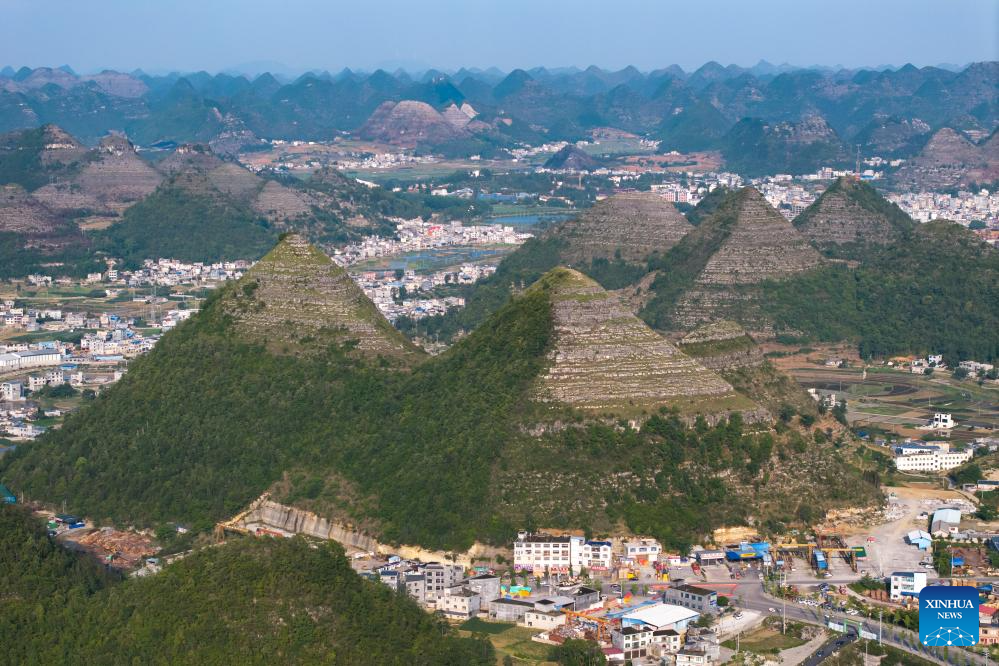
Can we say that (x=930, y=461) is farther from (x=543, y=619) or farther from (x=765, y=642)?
(x=543, y=619)

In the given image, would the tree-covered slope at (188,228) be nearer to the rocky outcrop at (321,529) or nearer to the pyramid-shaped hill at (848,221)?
the pyramid-shaped hill at (848,221)

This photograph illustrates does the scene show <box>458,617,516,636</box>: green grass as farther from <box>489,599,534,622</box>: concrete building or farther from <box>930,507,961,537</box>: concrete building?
<box>930,507,961,537</box>: concrete building

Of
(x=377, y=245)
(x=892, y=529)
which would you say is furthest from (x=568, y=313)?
(x=377, y=245)

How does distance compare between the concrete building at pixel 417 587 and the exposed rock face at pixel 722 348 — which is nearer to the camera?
the concrete building at pixel 417 587

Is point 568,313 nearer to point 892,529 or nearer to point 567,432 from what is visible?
point 567,432

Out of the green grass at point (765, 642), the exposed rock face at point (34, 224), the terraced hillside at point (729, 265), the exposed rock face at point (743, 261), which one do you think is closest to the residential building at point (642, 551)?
the green grass at point (765, 642)

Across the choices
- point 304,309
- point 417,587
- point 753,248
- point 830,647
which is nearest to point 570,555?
point 417,587
